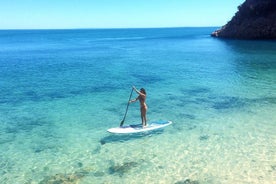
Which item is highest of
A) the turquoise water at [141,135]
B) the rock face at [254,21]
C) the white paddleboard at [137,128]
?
the rock face at [254,21]

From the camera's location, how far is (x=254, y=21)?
92.9m

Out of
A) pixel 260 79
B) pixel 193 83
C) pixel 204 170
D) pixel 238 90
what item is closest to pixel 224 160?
pixel 204 170

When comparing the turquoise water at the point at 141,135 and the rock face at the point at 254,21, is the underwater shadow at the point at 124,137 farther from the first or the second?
the rock face at the point at 254,21

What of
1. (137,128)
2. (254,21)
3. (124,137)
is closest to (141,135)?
(137,128)

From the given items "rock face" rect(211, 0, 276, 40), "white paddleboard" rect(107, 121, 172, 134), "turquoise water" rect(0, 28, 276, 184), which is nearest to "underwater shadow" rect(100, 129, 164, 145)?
"turquoise water" rect(0, 28, 276, 184)

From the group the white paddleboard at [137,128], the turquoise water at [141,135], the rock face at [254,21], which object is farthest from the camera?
the rock face at [254,21]

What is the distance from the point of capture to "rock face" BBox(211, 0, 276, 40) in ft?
288

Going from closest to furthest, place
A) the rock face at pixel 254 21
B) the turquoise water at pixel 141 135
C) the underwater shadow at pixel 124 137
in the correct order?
1. the turquoise water at pixel 141 135
2. the underwater shadow at pixel 124 137
3. the rock face at pixel 254 21

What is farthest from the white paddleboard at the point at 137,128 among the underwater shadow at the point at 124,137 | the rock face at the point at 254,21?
the rock face at the point at 254,21

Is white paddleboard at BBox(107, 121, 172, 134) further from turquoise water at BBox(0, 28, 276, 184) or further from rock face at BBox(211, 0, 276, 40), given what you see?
rock face at BBox(211, 0, 276, 40)

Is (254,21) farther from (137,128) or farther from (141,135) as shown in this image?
(141,135)

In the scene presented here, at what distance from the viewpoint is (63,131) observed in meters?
→ 19.5

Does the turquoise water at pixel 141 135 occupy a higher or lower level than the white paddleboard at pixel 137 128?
lower

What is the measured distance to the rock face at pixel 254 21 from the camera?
87.7 m
